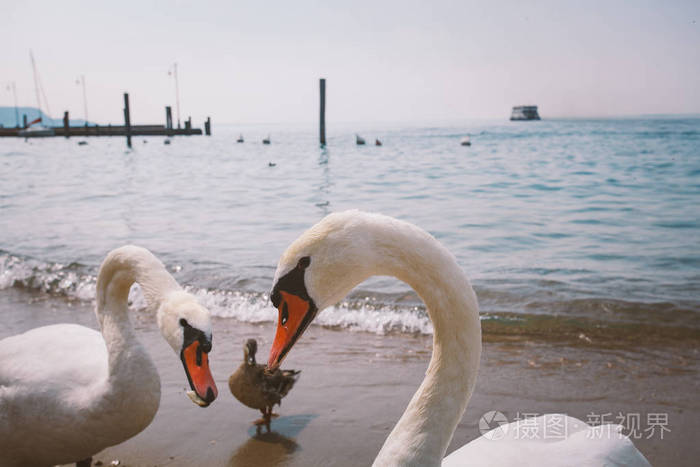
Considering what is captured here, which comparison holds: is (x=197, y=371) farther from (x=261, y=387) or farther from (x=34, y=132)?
(x=34, y=132)

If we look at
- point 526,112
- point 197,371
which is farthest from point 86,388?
point 526,112

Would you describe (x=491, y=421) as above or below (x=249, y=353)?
below

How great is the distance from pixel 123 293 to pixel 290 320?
243 centimetres

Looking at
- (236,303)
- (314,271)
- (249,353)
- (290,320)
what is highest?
(314,271)

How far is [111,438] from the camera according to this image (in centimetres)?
325

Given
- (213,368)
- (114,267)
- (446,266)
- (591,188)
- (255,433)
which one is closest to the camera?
(446,266)

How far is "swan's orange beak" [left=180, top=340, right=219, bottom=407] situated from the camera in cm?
283

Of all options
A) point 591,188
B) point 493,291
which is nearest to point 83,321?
point 493,291

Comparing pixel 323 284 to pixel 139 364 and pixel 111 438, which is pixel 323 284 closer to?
pixel 139 364

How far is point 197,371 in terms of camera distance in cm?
284

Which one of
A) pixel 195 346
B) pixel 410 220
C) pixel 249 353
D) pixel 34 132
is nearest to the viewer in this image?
pixel 195 346

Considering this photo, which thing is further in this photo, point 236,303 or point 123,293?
point 236,303

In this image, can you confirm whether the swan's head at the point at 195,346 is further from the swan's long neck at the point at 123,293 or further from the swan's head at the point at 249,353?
the swan's head at the point at 249,353

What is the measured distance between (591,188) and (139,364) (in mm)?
16770
